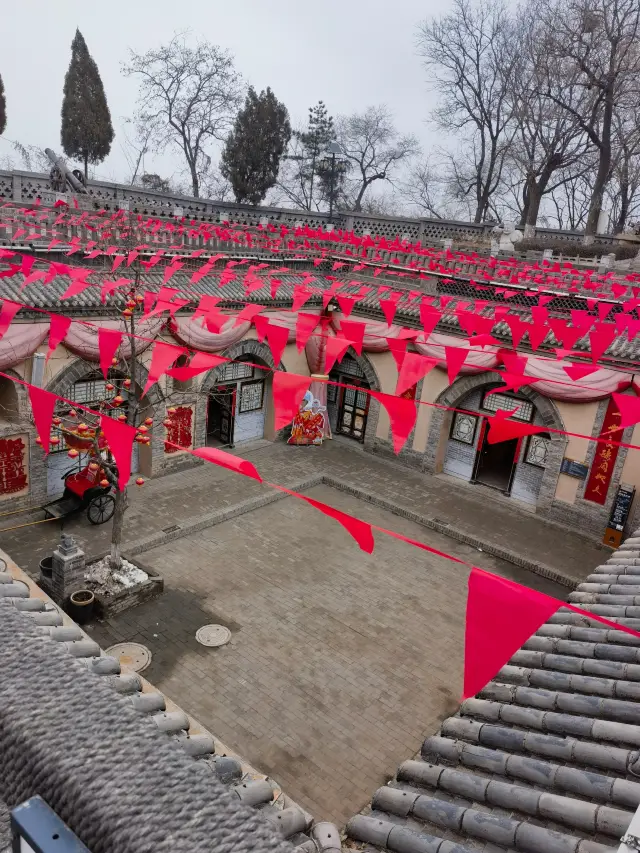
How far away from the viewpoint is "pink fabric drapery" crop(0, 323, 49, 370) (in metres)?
12.2

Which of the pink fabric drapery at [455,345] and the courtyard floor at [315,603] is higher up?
the pink fabric drapery at [455,345]

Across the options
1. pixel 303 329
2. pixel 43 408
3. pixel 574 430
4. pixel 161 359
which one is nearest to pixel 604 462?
pixel 574 430

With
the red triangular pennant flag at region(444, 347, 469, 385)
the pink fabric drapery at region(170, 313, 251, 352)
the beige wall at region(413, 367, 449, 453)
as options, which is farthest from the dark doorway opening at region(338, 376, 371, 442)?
the red triangular pennant flag at region(444, 347, 469, 385)

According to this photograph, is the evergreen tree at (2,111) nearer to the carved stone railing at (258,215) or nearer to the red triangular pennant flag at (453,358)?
the carved stone railing at (258,215)

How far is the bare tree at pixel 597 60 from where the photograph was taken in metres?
29.6

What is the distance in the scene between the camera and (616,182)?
43.1 metres

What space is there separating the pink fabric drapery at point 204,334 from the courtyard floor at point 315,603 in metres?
3.53

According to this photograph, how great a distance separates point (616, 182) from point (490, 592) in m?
47.7

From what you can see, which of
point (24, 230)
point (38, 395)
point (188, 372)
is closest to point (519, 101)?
point (24, 230)

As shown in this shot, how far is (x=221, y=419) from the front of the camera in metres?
19.0

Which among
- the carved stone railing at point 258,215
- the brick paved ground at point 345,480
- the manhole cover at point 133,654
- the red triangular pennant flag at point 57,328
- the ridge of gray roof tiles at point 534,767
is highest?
the carved stone railing at point 258,215

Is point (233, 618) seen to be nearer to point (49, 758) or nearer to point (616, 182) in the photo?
point (49, 758)

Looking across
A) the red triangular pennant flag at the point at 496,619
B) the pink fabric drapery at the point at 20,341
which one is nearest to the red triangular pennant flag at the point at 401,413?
the red triangular pennant flag at the point at 496,619

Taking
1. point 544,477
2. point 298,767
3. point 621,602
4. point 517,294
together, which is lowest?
point 298,767
